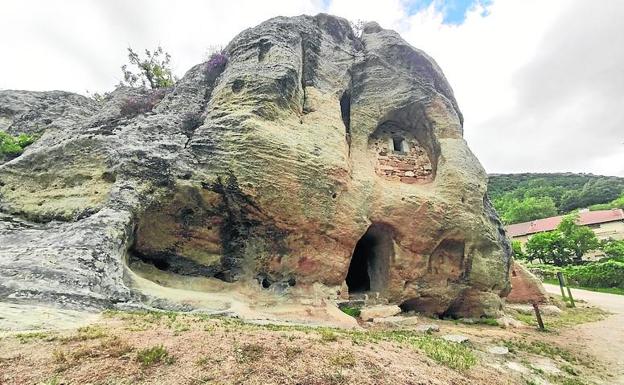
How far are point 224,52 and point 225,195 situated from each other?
7737 mm

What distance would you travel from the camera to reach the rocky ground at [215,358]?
143 inches

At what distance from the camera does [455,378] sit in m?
5.03

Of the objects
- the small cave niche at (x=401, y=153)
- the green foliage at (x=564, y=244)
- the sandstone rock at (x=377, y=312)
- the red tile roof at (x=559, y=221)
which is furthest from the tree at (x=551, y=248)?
the sandstone rock at (x=377, y=312)

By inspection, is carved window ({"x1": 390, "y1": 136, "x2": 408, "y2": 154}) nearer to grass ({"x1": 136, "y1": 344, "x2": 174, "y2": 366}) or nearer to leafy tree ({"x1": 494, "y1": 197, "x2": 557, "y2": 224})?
grass ({"x1": 136, "y1": 344, "x2": 174, "y2": 366})

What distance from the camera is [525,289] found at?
59.4 ft

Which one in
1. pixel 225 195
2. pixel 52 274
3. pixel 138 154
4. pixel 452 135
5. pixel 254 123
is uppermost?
pixel 452 135

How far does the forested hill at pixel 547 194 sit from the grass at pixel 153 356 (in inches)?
2777

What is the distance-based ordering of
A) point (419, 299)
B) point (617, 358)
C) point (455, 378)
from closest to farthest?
point (455, 378), point (617, 358), point (419, 299)

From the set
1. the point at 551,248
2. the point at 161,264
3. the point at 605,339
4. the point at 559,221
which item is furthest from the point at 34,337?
the point at 559,221

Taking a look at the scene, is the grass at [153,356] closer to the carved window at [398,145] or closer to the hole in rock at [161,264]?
the hole in rock at [161,264]

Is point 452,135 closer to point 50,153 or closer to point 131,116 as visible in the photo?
point 131,116

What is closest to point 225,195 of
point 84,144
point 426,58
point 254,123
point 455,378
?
point 254,123

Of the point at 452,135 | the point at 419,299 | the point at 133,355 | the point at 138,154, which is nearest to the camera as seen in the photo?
the point at 133,355

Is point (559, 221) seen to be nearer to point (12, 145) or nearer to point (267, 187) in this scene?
point (267, 187)
